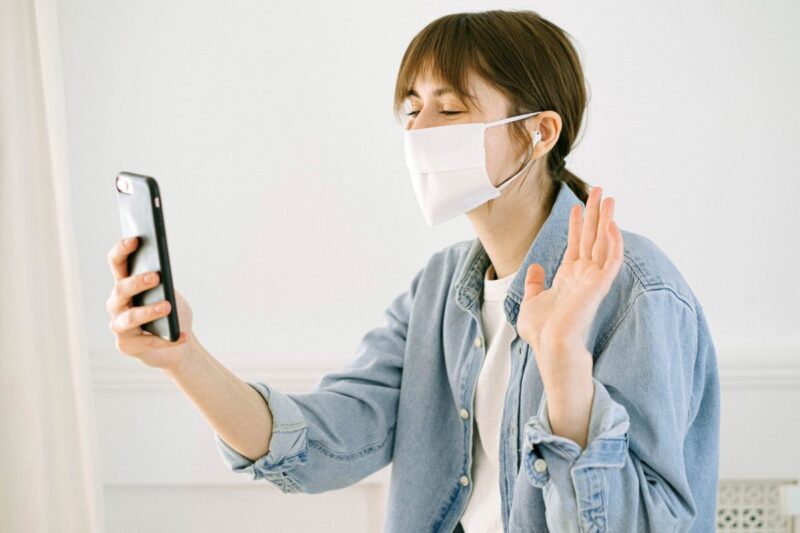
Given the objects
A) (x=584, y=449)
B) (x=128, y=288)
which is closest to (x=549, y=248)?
(x=584, y=449)

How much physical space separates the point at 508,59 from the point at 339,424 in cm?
59

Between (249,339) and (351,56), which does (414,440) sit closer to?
(249,339)

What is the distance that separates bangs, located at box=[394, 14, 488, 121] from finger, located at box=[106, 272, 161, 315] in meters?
0.50

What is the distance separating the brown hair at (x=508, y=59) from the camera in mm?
1242

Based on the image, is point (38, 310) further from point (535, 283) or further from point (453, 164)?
point (535, 283)

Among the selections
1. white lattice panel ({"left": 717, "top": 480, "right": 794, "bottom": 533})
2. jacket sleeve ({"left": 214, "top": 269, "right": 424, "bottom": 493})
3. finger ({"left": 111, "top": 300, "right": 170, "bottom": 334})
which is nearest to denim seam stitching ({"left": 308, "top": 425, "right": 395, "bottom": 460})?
jacket sleeve ({"left": 214, "top": 269, "right": 424, "bottom": 493})

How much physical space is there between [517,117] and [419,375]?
43 cm

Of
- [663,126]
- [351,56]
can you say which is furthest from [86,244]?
[663,126]

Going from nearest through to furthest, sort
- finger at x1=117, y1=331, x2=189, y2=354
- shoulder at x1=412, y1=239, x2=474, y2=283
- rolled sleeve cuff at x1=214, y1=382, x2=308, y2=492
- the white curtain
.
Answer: finger at x1=117, y1=331, x2=189, y2=354 < rolled sleeve cuff at x1=214, y1=382, x2=308, y2=492 < shoulder at x1=412, y1=239, x2=474, y2=283 < the white curtain

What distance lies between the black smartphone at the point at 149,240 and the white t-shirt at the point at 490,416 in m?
0.48

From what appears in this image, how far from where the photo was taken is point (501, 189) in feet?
4.16

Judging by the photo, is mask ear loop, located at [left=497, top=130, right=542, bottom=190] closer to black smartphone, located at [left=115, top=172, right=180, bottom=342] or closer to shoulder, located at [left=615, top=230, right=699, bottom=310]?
shoulder, located at [left=615, top=230, right=699, bottom=310]

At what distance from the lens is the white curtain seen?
153 centimetres

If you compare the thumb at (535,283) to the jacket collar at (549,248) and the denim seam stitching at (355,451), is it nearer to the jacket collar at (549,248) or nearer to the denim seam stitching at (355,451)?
the jacket collar at (549,248)
